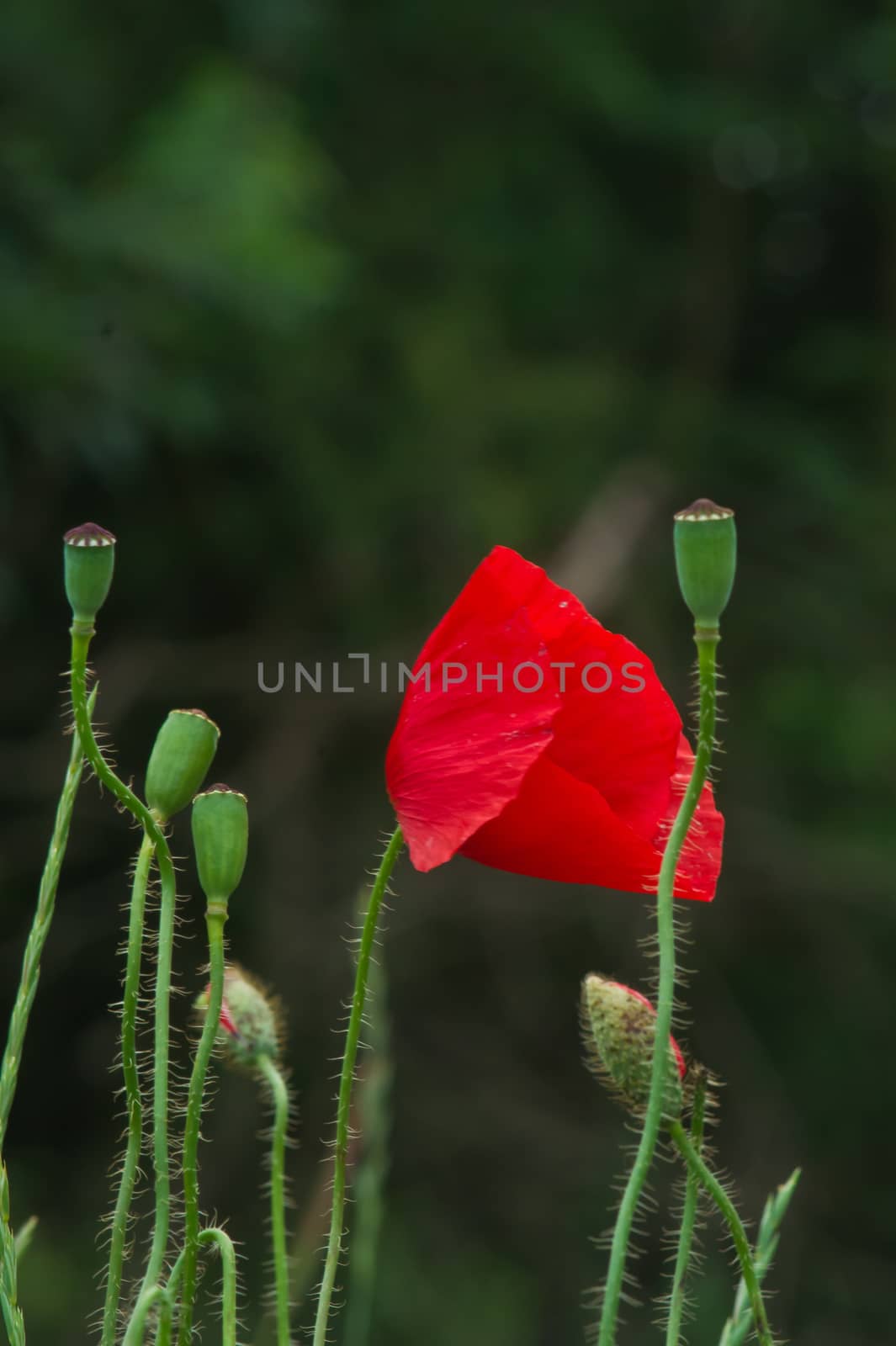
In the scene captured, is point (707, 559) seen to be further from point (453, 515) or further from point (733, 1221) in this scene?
point (453, 515)

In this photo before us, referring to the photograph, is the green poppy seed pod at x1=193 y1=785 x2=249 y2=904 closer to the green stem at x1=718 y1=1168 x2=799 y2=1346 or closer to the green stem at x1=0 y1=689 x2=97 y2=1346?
the green stem at x1=0 y1=689 x2=97 y2=1346

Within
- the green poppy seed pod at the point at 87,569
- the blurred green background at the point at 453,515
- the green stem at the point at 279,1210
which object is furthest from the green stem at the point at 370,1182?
the blurred green background at the point at 453,515

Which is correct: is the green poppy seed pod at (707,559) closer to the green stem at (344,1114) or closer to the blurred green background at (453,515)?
the green stem at (344,1114)

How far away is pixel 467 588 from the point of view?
0.44 m

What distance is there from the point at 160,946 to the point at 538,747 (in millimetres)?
113

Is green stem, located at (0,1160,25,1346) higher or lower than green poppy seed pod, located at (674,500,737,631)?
lower

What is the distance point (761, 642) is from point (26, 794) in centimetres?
221

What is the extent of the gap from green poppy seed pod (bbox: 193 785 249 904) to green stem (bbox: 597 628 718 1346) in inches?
4.4

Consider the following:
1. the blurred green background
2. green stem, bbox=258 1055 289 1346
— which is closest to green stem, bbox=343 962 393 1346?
green stem, bbox=258 1055 289 1346

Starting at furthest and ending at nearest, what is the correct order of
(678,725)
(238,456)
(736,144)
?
1. (736,144)
2. (238,456)
3. (678,725)

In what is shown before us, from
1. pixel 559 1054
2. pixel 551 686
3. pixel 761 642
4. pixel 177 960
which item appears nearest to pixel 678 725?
pixel 551 686

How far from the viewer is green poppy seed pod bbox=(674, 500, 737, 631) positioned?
35 cm

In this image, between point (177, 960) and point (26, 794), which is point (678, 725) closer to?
point (26, 794)

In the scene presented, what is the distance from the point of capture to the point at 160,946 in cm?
35
